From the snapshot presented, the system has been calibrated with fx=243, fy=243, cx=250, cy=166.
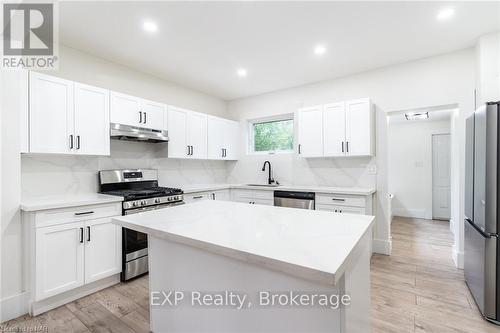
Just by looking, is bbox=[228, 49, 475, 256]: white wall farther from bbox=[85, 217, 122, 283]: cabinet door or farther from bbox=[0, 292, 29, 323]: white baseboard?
bbox=[0, 292, 29, 323]: white baseboard

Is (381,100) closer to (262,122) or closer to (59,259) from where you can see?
(262,122)

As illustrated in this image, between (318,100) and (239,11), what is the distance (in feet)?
7.37

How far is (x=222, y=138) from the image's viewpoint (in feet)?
14.8

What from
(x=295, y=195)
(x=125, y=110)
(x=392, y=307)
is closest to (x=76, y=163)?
(x=125, y=110)

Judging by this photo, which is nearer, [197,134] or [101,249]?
[101,249]

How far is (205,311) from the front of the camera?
1425 millimetres

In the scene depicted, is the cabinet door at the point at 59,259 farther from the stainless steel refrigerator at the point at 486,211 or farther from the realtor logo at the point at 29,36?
the stainless steel refrigerator at the point at 486,211

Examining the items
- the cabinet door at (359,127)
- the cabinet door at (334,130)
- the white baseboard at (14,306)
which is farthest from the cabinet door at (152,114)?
the cabinet door at (359,127)

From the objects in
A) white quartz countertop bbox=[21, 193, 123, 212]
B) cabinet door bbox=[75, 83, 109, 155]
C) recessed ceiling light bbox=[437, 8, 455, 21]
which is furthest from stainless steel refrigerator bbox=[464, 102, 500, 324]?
cabinet door bbox=[75, 83, 109, 155]

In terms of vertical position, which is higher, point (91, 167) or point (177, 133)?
point (177, 133)

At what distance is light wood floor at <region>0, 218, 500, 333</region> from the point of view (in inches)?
76.2

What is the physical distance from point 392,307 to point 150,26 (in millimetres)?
3497

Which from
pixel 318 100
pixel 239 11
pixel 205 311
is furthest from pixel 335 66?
pixel 205 311

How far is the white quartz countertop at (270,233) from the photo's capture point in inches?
35.4
